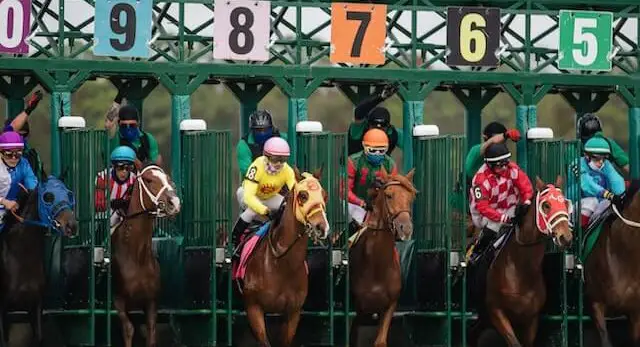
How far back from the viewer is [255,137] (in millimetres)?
17438

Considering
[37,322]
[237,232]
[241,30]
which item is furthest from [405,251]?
[37,322]

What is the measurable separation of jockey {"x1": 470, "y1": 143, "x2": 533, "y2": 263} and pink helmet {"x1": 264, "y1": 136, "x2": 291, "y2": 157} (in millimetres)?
1946

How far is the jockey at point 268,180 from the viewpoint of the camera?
1669 centimetres

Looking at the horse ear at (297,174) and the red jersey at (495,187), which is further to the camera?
the red jersey at (495,187)

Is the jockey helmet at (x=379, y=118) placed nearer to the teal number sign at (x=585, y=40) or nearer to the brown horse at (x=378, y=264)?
the brown horse at (x=378, y=264)

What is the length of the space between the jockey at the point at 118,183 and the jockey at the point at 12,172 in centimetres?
54

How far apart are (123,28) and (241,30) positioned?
100cm

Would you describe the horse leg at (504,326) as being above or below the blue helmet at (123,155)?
below

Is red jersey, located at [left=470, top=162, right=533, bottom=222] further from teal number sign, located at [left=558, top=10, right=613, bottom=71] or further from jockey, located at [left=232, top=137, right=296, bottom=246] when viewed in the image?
jockey, located at [left=232, top=137, right=296, bottom=246]

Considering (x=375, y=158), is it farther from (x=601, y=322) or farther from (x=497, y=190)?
(x=601, y=322)

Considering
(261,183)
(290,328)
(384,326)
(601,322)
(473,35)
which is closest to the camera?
(290,328)

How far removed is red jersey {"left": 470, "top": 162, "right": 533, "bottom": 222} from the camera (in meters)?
17.8

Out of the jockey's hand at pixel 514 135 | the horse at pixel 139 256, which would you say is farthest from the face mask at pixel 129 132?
the jockey's hand at pixel 514 135

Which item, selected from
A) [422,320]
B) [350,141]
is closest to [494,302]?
[422,320]
